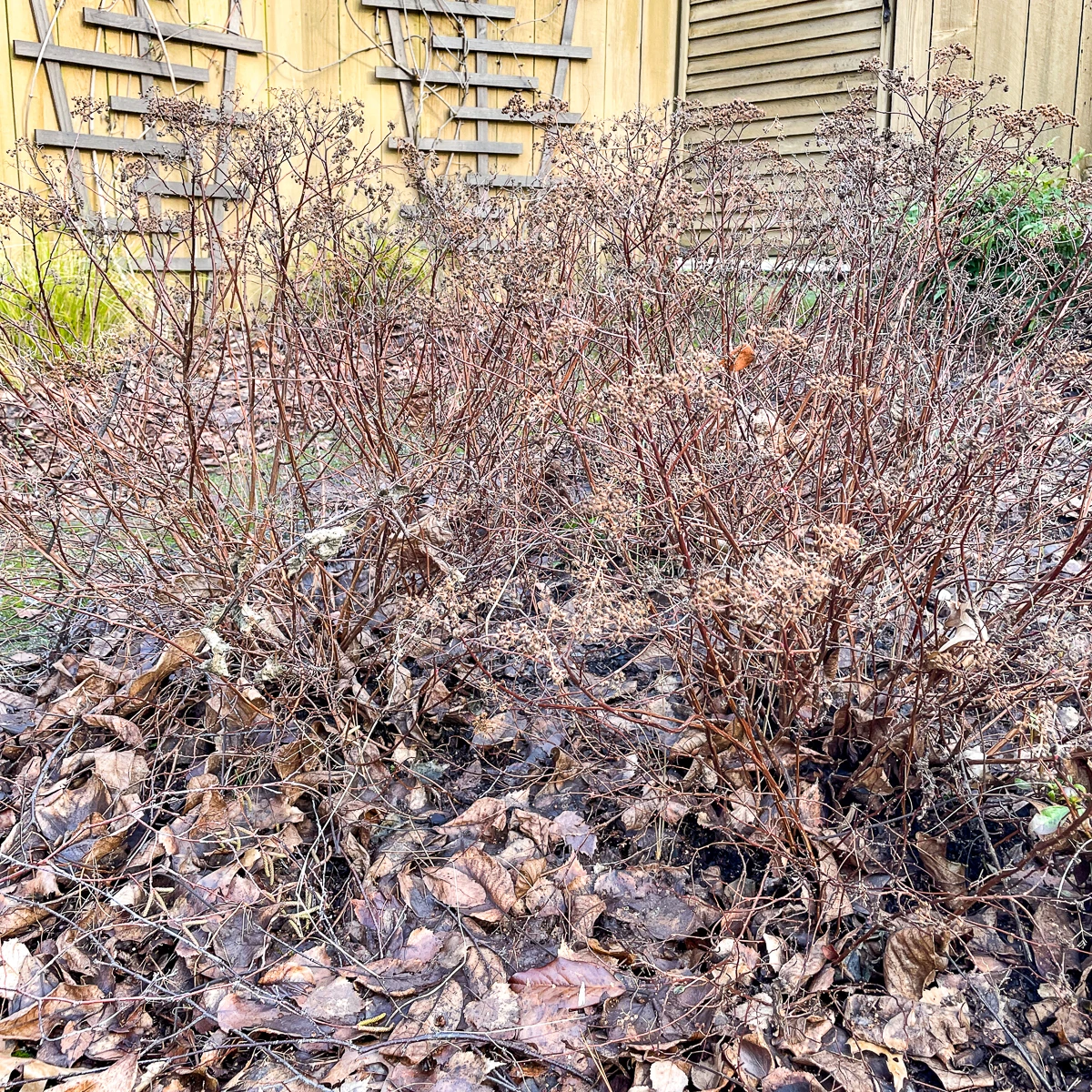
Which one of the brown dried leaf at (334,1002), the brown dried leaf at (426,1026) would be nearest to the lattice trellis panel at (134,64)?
the brown dried leaf at (334,1002)

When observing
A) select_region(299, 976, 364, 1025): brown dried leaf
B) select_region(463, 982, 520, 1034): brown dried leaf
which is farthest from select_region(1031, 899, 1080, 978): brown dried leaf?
select_region(299, 976, 364, 1025): brown dried leaf

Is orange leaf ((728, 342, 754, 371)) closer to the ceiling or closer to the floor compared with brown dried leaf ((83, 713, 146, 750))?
closer to the ceiling

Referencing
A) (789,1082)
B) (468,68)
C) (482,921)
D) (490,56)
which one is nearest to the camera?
(789,1082)

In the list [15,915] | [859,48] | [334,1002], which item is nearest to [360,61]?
[859,48]

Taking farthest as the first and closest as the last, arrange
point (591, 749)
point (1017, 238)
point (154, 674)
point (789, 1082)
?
point (1017, 238), point (154, 674), point (591, 749), point (789, 1082)

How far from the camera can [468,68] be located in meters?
7.10

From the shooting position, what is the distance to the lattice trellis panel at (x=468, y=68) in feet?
22.3

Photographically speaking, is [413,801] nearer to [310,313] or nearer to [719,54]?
[310,313]

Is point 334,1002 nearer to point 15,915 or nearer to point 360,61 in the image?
point 15,915

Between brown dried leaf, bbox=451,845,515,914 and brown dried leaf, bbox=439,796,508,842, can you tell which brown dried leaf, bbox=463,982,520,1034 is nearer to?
brown dried leaf, bbox=451,845,515,914

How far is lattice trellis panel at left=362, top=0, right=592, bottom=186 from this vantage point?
680cm

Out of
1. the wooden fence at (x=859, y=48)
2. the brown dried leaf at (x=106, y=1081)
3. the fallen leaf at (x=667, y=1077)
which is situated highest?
the wooden fence at (x=859, y=48)

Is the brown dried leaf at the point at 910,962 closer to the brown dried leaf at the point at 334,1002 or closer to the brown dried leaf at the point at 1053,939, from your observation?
the brown dried leaf at the point at 1053,939

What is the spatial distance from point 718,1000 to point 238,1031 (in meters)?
0.83
